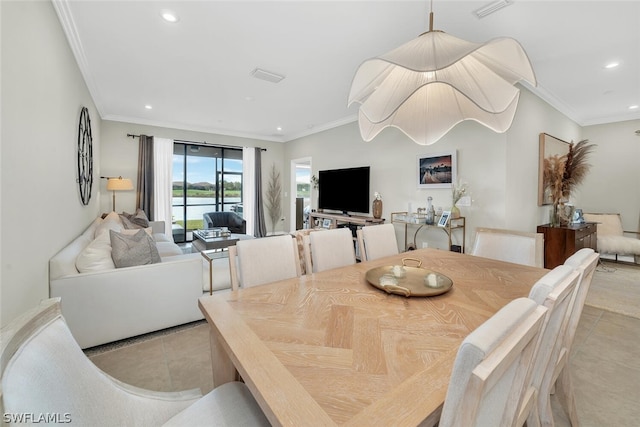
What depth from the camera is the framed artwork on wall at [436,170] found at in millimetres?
3834

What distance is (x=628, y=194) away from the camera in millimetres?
4840

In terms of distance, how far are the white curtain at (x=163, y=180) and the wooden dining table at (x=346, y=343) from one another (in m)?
5.42

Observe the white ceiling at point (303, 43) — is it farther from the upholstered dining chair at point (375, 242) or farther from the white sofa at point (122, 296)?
the white sofa at point (122, 296)

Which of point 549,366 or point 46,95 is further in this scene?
point 46,95

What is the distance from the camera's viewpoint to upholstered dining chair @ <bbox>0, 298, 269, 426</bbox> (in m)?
0.56

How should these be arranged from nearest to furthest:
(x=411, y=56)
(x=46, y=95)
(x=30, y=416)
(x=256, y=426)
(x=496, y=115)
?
1. (x=30, y=416)
2. (x=256, y=426)
3. (x=411, y=56)
4. (x=496, y=115)
5. (x=46, y=95)

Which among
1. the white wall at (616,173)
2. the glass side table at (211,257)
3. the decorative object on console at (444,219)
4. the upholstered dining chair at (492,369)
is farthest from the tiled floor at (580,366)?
the white wall at (616,173)

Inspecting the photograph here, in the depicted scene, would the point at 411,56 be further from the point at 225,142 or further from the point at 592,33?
the point at 225,142

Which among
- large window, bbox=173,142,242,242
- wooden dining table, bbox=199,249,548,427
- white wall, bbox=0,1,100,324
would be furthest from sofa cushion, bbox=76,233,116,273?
large window, bbox=173,142,242,242

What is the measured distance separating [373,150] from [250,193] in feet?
11.7

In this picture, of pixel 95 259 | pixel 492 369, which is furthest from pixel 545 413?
pixel 95 259

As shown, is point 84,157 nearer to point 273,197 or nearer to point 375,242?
point 375,242

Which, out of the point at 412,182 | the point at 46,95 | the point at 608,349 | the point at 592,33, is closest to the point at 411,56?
the point at 46,95

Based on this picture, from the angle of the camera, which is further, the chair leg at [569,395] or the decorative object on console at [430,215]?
the decorative object on console at [430,215]
